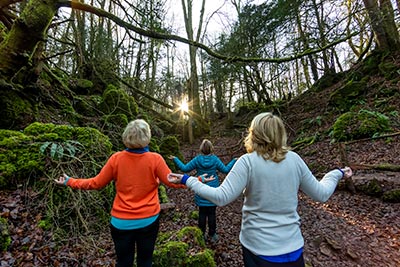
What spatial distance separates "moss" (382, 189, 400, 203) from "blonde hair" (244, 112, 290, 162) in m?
4.95

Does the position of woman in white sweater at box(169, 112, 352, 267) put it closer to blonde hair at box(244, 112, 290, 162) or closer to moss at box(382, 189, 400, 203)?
blonde hair at box(244, 112, 290, 162)

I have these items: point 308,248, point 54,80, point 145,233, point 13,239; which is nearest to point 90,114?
point 54,80

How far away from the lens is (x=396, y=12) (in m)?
6.98

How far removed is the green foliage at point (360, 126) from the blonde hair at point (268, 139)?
25.9 feet

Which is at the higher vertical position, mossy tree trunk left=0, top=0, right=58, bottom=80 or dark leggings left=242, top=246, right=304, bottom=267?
mossy tree trunk left=0, top=0, right=58, bottom=80

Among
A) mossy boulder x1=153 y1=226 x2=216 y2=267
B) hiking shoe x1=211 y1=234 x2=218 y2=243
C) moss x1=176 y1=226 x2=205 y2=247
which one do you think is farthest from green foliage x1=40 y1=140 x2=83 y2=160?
hiking shoe x1=211 y1=234 x2=218 y2=243

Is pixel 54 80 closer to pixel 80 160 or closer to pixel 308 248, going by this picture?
pixel 80 160

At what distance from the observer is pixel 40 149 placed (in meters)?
3.85

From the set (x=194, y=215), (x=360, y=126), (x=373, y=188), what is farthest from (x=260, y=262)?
(x=360, y=126)

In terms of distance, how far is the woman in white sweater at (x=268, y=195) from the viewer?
1.73 meters

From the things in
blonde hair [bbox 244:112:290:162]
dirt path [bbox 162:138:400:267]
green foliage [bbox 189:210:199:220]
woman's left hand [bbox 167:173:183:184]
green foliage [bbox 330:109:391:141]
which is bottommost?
dirt path [bbox 162:138:400:267]

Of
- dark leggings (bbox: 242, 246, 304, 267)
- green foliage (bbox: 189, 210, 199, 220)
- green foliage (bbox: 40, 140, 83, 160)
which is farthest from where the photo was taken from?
green foliage (bbox: 189, 210, 199, 220)

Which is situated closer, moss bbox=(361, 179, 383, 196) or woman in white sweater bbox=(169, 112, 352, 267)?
woman in white sweater bbox=(169, 112, 352, 267)

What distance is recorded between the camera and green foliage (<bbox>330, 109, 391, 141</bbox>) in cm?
789
